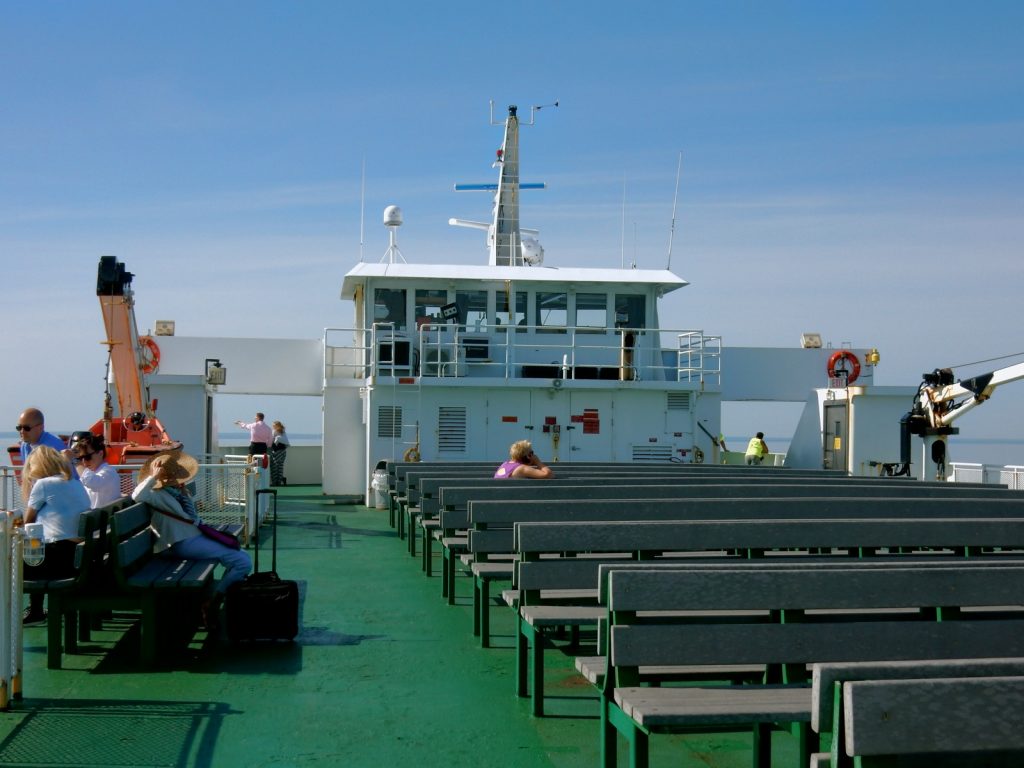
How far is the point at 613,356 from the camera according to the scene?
20734 millimetres

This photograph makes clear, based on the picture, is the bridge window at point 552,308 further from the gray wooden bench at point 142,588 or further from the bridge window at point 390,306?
the gray wooden bench at point 142,588

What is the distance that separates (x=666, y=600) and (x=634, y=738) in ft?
1.77

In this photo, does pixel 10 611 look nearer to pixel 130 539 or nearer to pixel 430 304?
pixel 130 539

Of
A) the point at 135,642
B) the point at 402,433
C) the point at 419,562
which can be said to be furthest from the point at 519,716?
the point at 402,433

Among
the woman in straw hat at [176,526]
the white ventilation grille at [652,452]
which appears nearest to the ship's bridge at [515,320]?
the white ventilation grille at [652,452]

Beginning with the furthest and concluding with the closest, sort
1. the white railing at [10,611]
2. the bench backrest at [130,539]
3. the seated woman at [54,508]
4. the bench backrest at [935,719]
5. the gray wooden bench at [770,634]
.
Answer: the seated woman at [54,508]
the bench backrest at [130,539]
the white railing at [10,611]
the gray wooden bench at [770,634]
the bench backrest at [935,719]

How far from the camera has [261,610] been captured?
7652 mm

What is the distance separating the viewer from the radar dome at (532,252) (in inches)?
961

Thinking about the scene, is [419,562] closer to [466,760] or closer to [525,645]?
[525,645]

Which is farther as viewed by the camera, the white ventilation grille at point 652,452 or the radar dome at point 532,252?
the radar dome at point 532,252

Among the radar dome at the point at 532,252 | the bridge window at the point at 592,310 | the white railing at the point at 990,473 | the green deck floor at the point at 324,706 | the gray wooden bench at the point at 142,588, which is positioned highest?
the radar dome at the point at 532,252

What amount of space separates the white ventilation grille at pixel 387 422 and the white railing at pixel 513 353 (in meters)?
0.66

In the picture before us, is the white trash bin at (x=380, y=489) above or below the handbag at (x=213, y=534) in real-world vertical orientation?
below

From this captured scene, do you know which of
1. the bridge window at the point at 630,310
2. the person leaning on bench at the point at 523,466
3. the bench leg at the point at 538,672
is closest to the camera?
the bench leg at the point at 538,672
